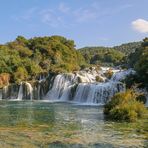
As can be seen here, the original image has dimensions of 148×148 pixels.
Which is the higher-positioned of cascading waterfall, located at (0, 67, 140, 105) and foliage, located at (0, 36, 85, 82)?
foliage, located at (0, 36, 85, 82)

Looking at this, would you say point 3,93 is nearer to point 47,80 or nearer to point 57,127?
point 47,80

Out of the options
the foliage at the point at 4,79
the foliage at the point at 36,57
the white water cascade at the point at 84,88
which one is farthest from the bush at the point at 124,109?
the foliage at the point at 36,57

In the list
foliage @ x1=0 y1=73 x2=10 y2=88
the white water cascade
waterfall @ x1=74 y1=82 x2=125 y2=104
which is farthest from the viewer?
foliage @ x1=0 y1=73 x2=10 y2=88

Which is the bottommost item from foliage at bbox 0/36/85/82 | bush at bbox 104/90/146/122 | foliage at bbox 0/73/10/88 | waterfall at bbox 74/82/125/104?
bush at bbox 104/90/146/122

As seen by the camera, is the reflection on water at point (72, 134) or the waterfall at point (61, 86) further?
the waterfall at point (61, 86)

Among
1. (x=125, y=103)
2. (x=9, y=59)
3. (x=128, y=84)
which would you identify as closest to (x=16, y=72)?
(x=9, y=59)

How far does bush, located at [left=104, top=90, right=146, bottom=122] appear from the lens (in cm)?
2633

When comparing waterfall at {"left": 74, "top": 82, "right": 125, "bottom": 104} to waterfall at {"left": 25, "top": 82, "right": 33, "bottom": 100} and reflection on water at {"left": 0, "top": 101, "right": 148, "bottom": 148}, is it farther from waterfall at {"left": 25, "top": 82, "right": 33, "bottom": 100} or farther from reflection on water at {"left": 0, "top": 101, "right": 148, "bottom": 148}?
reflection on water at {"left": 0, "top": 101, "right": 148, "bottom": 148}

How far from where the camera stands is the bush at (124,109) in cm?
2633

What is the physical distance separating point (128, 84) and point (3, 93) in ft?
72.2

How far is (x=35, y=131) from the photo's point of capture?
20594 millimetres

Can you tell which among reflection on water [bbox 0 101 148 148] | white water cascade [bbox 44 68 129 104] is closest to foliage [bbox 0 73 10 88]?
white water cascade [bbox 44 68 129 104]

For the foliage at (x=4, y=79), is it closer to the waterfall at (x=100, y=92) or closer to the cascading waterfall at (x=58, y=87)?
Answer: the cascading waterfall at (x=58, y=87)

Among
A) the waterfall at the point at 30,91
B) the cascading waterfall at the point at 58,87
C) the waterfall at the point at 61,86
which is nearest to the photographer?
the cascading waterfall at the point at 58,87
